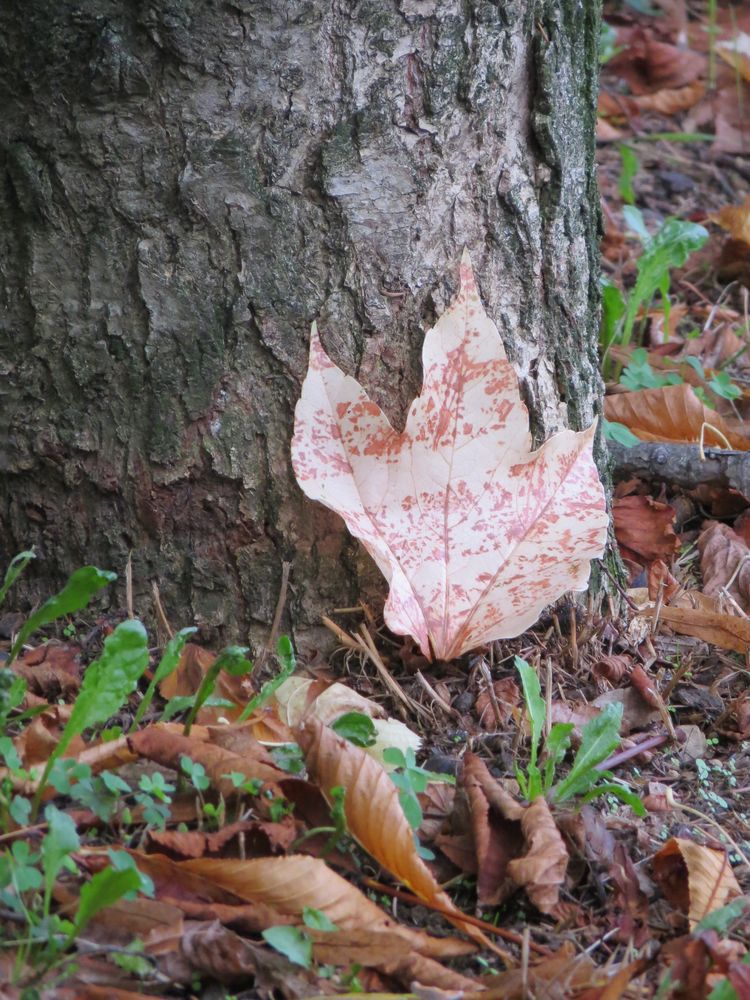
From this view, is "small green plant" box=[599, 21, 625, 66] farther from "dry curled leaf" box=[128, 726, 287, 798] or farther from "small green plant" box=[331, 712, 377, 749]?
"dry curled leaf" box=[128, 726, 287, 798]

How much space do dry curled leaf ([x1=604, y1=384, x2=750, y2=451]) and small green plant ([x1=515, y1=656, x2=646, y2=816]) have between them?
1.19 metres

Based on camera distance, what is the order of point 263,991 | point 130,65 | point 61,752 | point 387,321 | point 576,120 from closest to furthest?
point 263,991
point 61,752
point 130,65
point 387,321
point 576,120

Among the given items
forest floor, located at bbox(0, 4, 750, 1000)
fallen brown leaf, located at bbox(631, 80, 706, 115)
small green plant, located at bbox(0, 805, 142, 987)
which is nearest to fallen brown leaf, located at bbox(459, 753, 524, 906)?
forest floor, located at bbox(0, 4, 750, 1000)

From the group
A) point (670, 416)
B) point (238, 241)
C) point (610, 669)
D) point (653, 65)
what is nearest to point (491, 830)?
point (610, 669)

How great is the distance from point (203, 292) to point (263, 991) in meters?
1.03

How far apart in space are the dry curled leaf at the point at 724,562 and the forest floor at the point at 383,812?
13 millimetres

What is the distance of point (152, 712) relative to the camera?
1.67m

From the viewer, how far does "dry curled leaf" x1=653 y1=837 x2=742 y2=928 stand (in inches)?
54.7

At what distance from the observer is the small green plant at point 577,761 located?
1.50 metres

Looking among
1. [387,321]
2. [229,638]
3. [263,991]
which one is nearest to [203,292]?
[387,321]

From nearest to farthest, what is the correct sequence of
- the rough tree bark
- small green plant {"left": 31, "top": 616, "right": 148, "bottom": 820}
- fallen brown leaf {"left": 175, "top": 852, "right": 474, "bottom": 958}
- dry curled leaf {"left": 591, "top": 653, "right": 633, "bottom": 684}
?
fallen brown leaf {"left": 175, "top": 852, "right": 474, "bottom": 958} < small green plant {"left": 31, "top": 616, "right": 148, "bottom": 820} < the rough tree bark < dry curled leaf {"left": 591, "top": 653, "right": 633, "bottom": 684}

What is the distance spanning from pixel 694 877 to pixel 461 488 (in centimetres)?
68

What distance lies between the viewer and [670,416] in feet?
8.57

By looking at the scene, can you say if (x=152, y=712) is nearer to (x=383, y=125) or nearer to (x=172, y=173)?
(x=172, y=173)
